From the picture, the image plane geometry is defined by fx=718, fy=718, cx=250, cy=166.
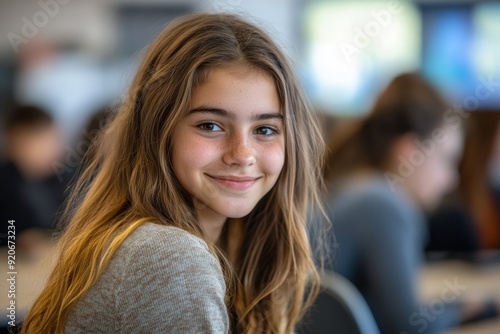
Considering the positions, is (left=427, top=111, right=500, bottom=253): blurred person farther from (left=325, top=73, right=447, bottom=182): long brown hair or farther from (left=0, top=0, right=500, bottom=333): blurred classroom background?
(left=0, top=0, right=500, bottom=333): blurred classroom background

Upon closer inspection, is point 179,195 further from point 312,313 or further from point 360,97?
point 360,97

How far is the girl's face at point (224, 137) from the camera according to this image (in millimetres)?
1158

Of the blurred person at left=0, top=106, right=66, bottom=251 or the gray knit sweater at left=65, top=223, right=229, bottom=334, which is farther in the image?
the blurred person at left=0, top=106, right=66, bottom=251

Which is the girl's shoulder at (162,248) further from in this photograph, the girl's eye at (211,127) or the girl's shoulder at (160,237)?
the girl's eye at (211,127)

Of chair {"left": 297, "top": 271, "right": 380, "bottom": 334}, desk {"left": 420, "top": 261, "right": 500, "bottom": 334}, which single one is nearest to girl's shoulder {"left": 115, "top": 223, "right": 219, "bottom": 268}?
chair {"left": 297, "top": 271, "right": 380, "bottom": 334}

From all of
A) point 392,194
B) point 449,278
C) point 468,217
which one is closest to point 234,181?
point 392,194

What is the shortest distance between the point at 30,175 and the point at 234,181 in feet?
7.97

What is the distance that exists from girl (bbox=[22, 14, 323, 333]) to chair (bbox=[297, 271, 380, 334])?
1.02ft

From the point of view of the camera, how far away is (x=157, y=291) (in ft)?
3.25

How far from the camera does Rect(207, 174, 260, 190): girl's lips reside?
1177mm

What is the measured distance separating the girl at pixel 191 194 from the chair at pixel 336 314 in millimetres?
310

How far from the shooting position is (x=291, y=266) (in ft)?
4.53

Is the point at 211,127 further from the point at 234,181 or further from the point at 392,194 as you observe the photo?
the point at 392,194

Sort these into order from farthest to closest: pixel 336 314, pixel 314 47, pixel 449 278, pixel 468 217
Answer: pixel 314 47 → pixel 468 217 → pixel 449 278 → pixel 336 314
